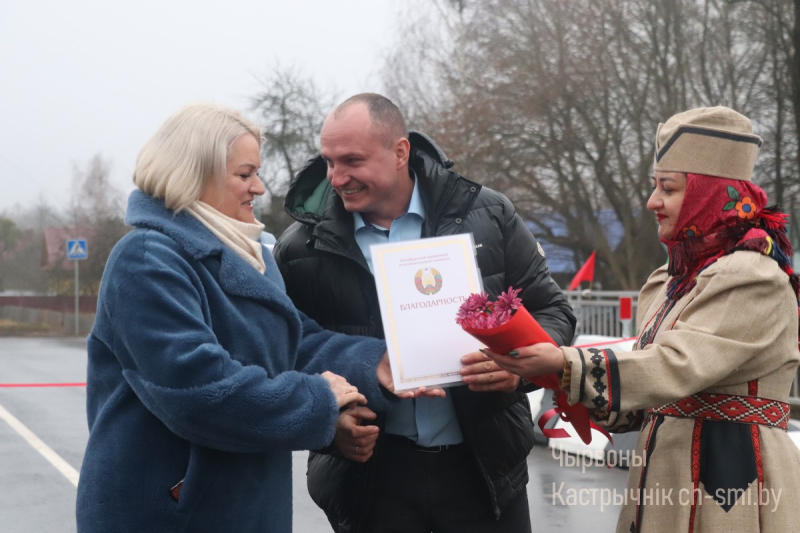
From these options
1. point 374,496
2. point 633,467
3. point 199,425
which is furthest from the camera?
point 374,496

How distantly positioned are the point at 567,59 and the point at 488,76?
94.0 inches

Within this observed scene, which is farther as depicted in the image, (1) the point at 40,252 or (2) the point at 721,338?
(1) the point at 40,252

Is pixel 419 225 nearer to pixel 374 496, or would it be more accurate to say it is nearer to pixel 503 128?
pixel 374 496

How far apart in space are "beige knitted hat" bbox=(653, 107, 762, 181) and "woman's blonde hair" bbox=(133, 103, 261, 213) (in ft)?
4.58

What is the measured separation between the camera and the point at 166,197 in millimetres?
2781

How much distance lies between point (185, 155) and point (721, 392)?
5.87ft

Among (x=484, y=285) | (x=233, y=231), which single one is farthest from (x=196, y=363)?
(x=484, y=285)

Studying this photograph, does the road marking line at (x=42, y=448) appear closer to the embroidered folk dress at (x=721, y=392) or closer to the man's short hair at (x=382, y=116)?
the man's short hair at (x=382, y=116)

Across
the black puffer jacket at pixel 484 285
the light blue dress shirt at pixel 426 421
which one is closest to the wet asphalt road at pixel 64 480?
the black puffer jacket at pixel 484 285

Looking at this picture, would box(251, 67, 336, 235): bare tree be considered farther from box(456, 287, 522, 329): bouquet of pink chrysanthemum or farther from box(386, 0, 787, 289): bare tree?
box(456, 287, 522, 329): bouquet of pink chrysanthemum

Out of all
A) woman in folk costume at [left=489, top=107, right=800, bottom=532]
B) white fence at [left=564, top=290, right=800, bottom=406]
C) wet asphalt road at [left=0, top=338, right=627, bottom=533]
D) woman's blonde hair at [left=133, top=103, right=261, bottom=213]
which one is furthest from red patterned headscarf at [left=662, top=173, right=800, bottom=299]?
white fence at [left=564, top=290, right=800, bottom=406]

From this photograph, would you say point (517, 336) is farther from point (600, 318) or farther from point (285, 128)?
point (285, 128)

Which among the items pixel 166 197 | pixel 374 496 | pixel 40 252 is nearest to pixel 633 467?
pixel 374 496

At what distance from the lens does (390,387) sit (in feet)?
10.6
